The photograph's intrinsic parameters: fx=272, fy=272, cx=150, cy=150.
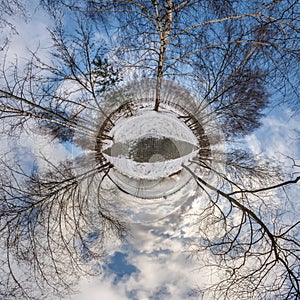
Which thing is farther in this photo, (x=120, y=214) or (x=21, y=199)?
(x=120, y=214)

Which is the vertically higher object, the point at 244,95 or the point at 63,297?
the point at 244,95

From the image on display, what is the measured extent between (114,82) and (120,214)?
7.54 ft

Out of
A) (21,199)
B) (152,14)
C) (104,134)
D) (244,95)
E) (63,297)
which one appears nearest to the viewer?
(152,14)

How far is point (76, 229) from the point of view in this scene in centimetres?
403

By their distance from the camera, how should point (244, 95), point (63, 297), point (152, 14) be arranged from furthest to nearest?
1. point (244, 95)
2. point (63, 297)
3. point (152, 14)

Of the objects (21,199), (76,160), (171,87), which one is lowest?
(21,199)

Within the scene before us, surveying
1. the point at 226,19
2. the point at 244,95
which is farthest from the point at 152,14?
the point at 244,95

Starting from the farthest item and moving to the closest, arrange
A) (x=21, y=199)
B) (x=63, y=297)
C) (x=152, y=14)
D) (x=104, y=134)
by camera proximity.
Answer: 1. (x=104, y=134)
2. (x=63, y=297)
3. (x=21, y=199)
4. (x=152, y=14)

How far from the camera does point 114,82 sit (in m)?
4.78

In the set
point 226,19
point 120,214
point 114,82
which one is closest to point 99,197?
point 120,214

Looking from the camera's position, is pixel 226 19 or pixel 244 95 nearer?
pixel 226 19

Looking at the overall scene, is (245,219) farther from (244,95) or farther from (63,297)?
(63,297)

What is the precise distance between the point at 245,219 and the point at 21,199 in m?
3.20

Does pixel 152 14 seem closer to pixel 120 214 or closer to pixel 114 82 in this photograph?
pixel 114 82
